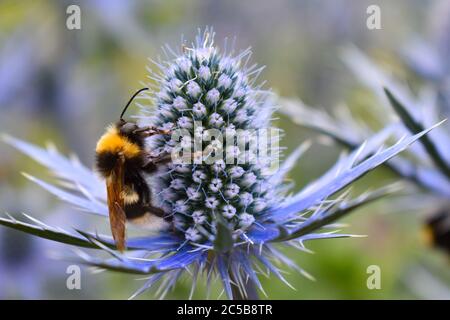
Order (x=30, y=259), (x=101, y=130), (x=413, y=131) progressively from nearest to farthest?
(x=413, y=131), (x=30, y=259), (x=101, y=130)

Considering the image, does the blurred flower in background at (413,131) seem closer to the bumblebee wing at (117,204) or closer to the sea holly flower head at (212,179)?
the sea holly flower head at (212,179)

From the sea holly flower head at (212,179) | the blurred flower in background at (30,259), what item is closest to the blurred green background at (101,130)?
the blurred flower in background at (30,259)

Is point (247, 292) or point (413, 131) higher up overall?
point (413, 131)

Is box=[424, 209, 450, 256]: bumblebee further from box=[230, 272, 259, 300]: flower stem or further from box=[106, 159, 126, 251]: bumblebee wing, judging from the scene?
box=[106, 159, 126, 251]: bumblebee wing

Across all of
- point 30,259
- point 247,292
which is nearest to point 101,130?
point 30,259

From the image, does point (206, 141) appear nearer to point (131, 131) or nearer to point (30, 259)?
point (131, 131)
